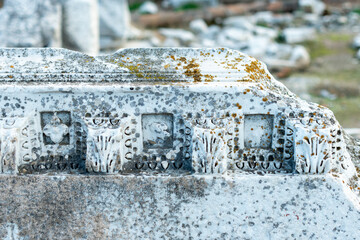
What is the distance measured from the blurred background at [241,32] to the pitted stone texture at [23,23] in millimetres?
13

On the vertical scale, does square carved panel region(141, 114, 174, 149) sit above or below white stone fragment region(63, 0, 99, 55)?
below

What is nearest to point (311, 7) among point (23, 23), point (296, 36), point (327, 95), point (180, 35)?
point (296, 36)

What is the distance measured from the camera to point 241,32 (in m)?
11.5

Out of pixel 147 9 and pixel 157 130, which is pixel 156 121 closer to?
pixel 157 130

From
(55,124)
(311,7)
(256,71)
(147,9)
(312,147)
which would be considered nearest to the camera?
(312,147)

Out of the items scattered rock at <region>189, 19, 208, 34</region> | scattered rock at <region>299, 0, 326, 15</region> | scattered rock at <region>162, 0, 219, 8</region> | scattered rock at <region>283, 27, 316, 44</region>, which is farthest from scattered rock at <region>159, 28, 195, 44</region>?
scattered rock at <region>299, 0, 326, 15</region>

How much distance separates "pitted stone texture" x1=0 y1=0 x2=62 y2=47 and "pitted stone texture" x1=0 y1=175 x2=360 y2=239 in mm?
4743

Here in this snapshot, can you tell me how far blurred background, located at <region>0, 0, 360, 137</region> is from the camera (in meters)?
6.81

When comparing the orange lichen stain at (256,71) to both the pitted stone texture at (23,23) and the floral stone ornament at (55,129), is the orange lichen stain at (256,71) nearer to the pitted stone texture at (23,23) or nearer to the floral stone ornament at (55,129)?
the floral stone ornament at (55,129)

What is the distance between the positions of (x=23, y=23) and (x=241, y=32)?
6.06m

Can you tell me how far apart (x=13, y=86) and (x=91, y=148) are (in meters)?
0.49

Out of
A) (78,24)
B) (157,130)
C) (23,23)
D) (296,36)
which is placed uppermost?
(296,36)

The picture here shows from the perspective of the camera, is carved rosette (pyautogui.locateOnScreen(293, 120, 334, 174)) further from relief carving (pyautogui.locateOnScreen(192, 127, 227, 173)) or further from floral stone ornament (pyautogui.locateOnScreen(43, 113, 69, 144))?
floral stone ornament (pyautogui.locateOnScreen(43, 113, 69, 144))

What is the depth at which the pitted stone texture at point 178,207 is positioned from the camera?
2398 mm
